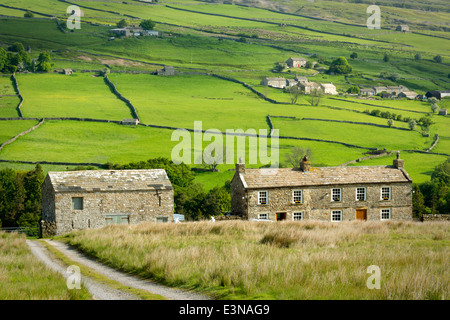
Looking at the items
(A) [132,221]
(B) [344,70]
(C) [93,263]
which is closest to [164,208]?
(A) [132,221]

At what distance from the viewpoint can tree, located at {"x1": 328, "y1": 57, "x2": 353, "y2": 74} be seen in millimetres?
193587

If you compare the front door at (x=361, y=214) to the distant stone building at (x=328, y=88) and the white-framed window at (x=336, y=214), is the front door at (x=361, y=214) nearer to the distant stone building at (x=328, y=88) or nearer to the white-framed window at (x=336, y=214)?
the white-framed window at (x=336, y=214)

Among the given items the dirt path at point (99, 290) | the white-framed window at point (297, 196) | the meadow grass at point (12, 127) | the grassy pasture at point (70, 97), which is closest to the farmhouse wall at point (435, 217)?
the white-framed window at point (297, 196)

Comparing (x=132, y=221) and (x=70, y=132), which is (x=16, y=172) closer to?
(x=70, y=132)

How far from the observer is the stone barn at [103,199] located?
1800 inches

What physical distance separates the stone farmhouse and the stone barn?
595cm

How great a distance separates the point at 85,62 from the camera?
6870 inches

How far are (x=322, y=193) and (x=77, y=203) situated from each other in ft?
59.4

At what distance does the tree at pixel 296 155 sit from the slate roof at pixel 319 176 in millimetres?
50261

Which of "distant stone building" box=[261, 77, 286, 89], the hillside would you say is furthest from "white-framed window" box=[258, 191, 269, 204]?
"distant stone building" box=[261, 77, 286, 89]

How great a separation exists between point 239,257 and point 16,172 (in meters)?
75.6

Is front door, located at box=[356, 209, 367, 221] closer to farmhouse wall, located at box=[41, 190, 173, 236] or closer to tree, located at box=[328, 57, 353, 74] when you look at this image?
farmhouse wall, located at box=[41, 190, 173, 236]

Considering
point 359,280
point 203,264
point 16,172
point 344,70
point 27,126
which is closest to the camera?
point 359,280

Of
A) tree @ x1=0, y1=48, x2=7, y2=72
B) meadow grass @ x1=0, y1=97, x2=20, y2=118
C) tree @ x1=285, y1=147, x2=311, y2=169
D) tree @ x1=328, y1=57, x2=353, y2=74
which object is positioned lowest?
tree @ x1=285, y1=147, x2=311, y2=169
